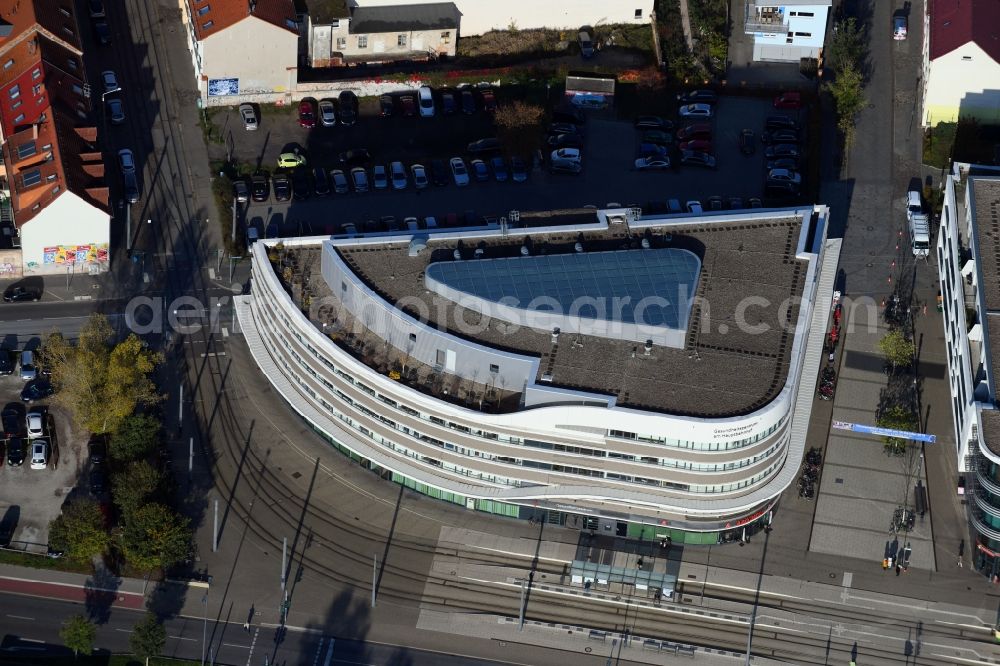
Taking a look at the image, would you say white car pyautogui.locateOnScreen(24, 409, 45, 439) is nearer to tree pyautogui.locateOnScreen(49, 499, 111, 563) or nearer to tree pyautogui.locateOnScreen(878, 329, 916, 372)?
tree pyautogui.locateOnScreen(49, 499, 111, 563)

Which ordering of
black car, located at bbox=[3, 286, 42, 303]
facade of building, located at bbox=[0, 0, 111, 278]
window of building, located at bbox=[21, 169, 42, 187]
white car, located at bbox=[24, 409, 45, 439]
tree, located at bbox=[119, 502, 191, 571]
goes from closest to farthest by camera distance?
tree, located at bbox=[119, 502, 191, 571]
white car, located at bbox=[24, 409, 45, 439]
black car, located at bbox=[3, 286, 42, 303]
facade of building, located at bbox=[0, 0, 111, 278]
window of building, located at bbox=[21, 169, 42, 187]

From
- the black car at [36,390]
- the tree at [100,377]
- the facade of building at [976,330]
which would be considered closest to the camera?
the facade of building at [976,330]

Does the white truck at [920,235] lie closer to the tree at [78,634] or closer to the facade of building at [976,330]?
the facade of building at [976,330]

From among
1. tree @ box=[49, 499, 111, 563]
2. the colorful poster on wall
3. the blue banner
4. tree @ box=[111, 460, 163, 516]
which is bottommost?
tree @ box=[49, 499, 111, 563]

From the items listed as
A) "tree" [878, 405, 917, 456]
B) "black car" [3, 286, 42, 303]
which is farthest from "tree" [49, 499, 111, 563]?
"tree" [878, 405, 917, 456]

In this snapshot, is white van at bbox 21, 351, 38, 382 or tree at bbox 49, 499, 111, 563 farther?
white van at bbox 21, 351, 38, 382

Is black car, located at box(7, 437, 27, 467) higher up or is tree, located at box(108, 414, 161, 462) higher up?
tree, located at box(108, 414, 161, 462)

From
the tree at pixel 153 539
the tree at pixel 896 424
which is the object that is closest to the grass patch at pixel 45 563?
the tree at pixel 153 539
